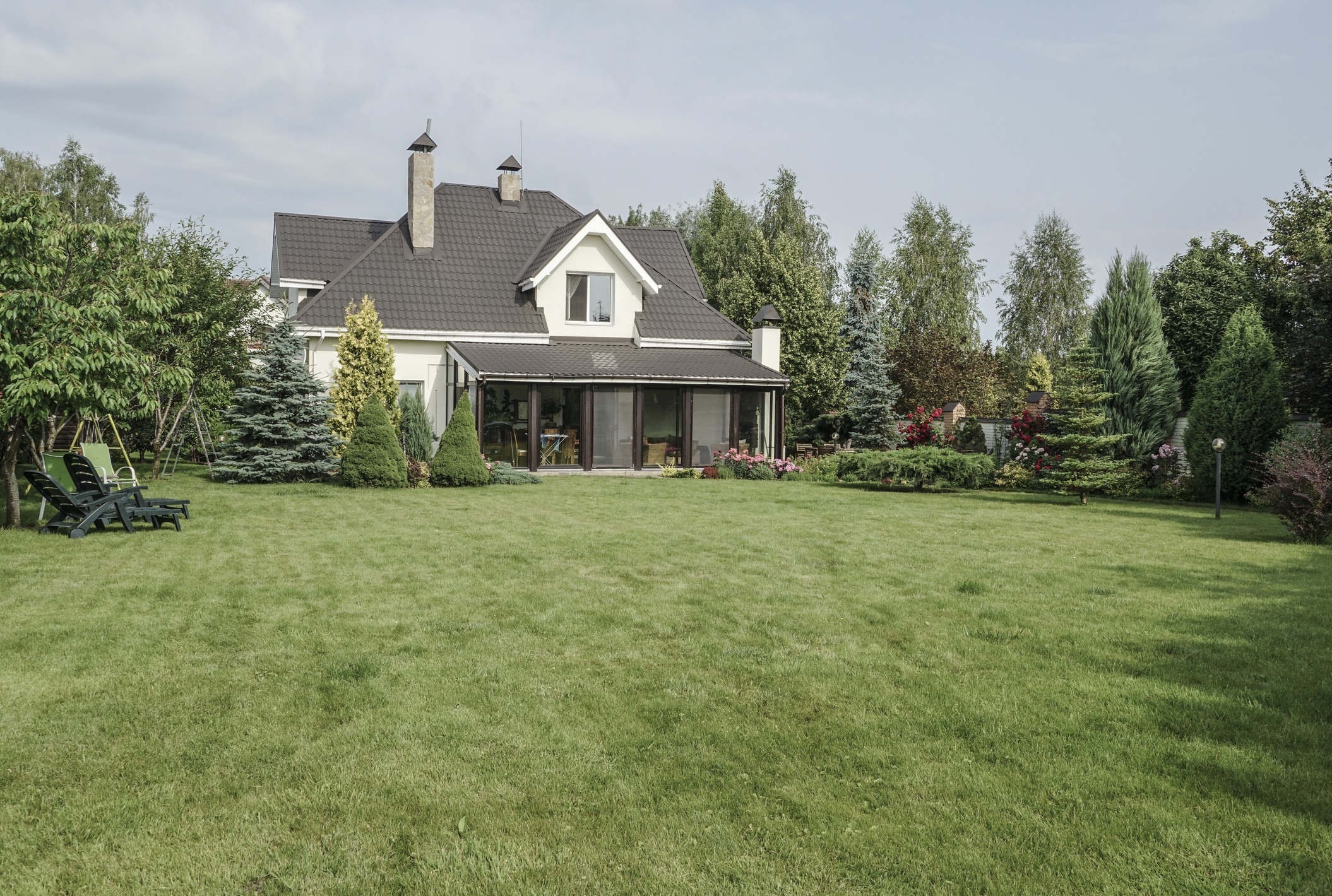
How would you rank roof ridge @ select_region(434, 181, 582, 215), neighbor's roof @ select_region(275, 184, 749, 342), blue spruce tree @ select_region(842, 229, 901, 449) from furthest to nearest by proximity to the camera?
blue spruce tree @ select_region(842, 229, 901, 449) → roof ridge @ select_region(434, 181, 582, 215) → neighbor's roof @ select_region(275, 184, 749, 342)

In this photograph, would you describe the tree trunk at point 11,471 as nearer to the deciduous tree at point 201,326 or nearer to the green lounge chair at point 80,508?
the green lounge chair at point 80,508

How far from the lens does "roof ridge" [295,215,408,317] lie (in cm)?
2439

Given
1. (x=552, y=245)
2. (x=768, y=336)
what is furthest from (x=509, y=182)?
(x=768, y=336)

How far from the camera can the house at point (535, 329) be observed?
24.4 metres

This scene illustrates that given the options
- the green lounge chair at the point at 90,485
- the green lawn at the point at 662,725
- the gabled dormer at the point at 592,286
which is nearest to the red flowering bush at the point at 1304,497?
the green lawn at the point at 662,725

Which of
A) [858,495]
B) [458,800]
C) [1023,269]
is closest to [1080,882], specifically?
[458,800]

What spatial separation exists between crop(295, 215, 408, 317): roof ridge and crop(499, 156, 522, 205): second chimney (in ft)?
10.7

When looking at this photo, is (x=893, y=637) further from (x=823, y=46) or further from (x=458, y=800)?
(x=823, y=46)

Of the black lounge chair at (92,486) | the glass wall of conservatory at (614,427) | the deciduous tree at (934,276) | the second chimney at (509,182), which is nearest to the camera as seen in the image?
the black lounge chair at (92,486)

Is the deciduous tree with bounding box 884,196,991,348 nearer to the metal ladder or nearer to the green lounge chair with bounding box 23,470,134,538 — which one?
the metal ladder

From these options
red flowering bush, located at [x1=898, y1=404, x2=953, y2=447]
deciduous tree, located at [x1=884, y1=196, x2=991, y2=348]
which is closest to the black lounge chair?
red flowering bush, located at [x1=898, y1=404, x2=953, y2=447]

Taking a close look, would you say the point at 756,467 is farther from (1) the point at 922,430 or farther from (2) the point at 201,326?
(2) the point at 201,326

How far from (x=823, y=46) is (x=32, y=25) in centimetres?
1461

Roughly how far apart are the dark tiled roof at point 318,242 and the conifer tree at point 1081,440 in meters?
19.4
